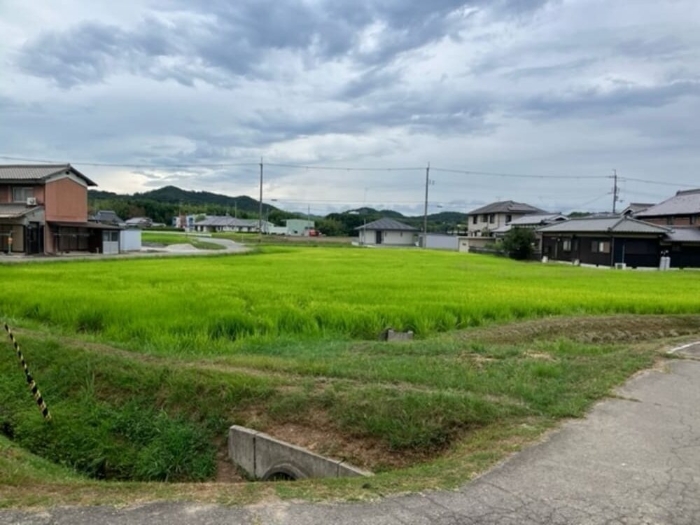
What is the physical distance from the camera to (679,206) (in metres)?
46.5

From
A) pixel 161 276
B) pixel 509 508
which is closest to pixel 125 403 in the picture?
pixel 509 508

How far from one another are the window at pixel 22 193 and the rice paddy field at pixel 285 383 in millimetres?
29762

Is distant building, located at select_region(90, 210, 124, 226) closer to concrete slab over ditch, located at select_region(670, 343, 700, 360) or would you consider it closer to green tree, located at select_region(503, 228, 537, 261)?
green tree, located at select_region(503, 228, 537, 261)

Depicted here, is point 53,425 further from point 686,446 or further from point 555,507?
point 686,446

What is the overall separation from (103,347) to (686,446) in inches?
380

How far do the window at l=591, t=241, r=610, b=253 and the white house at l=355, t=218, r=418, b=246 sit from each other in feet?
132

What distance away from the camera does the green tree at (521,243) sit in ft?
163

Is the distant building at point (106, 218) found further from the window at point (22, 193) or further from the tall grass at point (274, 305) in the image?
the tall grass at point (274, 305)

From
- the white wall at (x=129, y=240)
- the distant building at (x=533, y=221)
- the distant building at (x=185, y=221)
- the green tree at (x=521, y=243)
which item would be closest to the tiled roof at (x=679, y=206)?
the distant building at (x=533, y=221)

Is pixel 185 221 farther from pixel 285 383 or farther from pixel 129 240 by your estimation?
pixel 285 383

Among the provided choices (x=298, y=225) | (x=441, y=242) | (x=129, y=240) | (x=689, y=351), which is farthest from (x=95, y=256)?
(x=298, y=225)

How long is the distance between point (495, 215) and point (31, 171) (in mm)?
57931

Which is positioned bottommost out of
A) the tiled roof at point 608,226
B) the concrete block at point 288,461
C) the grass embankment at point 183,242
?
the concrete block at point 288,461

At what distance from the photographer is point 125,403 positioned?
25.7ft
